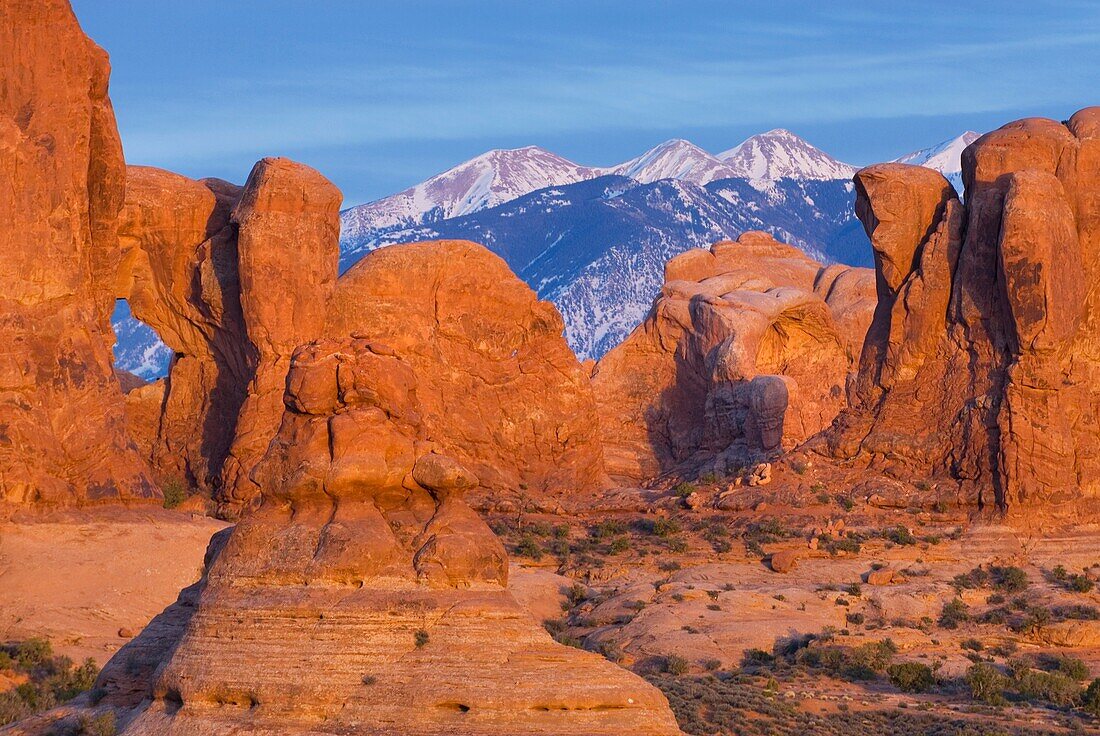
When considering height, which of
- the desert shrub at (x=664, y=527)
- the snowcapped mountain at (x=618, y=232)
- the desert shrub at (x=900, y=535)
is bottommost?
the desert shrub at (x=664, y=527)

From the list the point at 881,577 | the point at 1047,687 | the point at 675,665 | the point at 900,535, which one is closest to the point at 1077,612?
the point at 881,577

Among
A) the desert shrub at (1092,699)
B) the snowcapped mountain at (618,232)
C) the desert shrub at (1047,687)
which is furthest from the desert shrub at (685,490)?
the snowcapped mountain at (618,232)

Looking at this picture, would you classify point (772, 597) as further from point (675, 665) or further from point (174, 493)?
point (174, 493)

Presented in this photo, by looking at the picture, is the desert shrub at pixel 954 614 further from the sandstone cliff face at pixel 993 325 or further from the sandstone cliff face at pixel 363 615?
the sandstone cliff face at pixel 363 615

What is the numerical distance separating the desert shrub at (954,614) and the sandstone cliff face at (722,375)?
1534 centimetres

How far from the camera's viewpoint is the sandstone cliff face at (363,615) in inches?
865

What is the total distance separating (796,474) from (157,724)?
101 ft

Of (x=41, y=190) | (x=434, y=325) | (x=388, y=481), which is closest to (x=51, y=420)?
(x=41, y=190)

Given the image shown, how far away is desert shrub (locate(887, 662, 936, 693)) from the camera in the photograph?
38344mm

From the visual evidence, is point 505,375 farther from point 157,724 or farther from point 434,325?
point 157,724

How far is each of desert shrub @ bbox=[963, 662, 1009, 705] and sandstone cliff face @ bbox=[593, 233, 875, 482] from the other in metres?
21.1

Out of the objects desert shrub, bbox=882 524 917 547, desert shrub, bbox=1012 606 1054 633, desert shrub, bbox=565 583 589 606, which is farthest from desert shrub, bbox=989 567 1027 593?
desert shrub, bbox=565 583 589 606

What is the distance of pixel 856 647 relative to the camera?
41062mm

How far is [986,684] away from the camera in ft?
123
